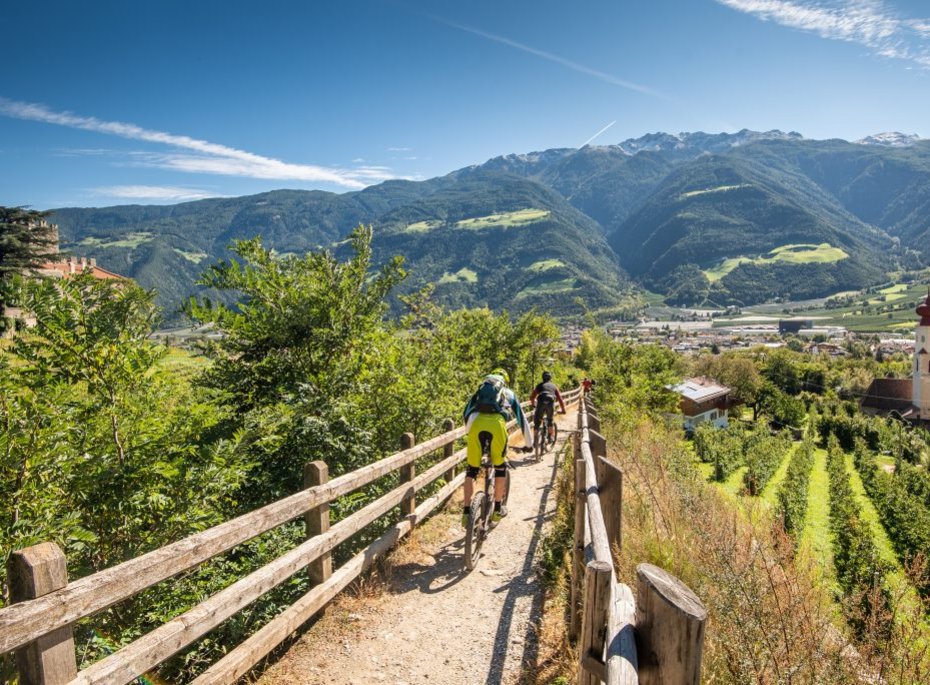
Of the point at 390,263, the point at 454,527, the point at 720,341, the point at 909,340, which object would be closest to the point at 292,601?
the point at 454,527

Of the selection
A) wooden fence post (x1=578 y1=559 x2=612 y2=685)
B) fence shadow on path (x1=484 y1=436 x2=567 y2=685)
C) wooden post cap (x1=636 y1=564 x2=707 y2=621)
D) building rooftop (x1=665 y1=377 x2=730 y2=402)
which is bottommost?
building rooftop (x1=665 y1=377 x2=730 y2=402)

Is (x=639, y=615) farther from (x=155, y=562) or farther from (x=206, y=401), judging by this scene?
(x=206, y=401)

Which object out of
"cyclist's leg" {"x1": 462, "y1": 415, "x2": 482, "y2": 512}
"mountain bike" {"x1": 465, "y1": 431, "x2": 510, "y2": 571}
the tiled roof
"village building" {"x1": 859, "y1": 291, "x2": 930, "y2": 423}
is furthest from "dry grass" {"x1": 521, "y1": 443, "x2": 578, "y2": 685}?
the tiled roof

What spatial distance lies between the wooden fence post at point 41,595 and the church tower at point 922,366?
92883mm

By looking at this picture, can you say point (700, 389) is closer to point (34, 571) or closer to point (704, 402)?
point (704, 402)

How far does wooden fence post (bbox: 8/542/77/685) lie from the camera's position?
6.45 feet

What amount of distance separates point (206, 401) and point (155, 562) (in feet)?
9.70

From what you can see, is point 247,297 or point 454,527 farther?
point 454,527

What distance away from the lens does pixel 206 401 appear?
5.33 meters

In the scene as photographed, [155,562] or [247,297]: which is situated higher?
[247,297]

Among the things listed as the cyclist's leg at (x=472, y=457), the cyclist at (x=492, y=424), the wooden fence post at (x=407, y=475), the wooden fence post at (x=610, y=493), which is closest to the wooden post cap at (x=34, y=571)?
the wooden fence post at (x=610, y=493)

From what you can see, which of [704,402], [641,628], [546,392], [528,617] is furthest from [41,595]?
[704,402]

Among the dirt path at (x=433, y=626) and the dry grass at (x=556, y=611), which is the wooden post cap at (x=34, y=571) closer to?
the dirt path at (x=433, y=626)

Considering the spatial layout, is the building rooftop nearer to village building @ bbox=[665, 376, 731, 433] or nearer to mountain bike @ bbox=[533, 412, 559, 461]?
village building @ bbox=[665, 376, 731, 433]
